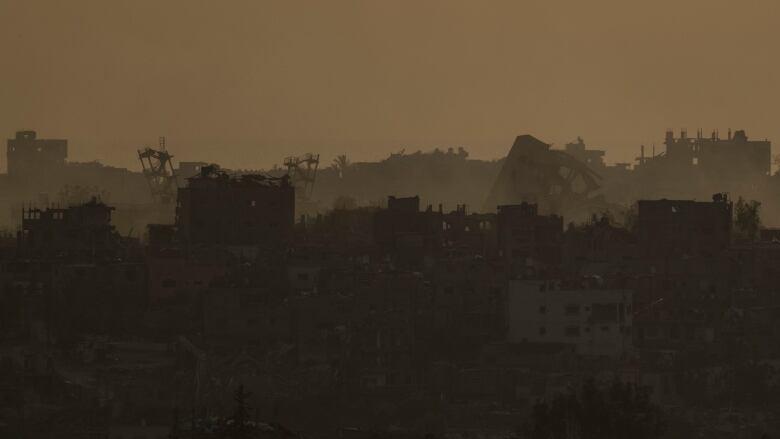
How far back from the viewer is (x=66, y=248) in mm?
70812

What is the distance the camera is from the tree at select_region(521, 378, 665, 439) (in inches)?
2115

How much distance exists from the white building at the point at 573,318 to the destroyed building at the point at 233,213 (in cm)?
948

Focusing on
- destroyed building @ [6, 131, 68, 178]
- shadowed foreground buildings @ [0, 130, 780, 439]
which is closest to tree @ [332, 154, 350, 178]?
destroyed building @ [6, 131, 68, 178]

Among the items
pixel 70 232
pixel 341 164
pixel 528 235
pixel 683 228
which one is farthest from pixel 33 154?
pixel 683 228

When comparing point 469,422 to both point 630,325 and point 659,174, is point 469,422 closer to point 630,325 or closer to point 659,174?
point 630,325

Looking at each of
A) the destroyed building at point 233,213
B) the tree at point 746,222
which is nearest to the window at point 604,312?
the destroyed building at point 233,213

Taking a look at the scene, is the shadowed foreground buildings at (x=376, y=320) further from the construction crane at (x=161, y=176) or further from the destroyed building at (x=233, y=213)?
the construction crane at (x=161, y=176)

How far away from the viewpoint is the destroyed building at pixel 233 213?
71.6 metres

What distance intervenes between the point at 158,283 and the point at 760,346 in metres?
11.6

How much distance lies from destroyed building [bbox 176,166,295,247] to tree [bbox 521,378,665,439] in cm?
1666

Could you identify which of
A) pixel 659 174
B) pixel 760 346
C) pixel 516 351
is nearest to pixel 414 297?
pixel 516 351

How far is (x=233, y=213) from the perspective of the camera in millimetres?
71750

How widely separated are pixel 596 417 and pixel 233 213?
18.6 metres

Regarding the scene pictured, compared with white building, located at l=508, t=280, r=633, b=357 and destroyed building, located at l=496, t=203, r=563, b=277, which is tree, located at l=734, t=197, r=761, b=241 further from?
white building, located at l=508, t=280, r=633, b=357
